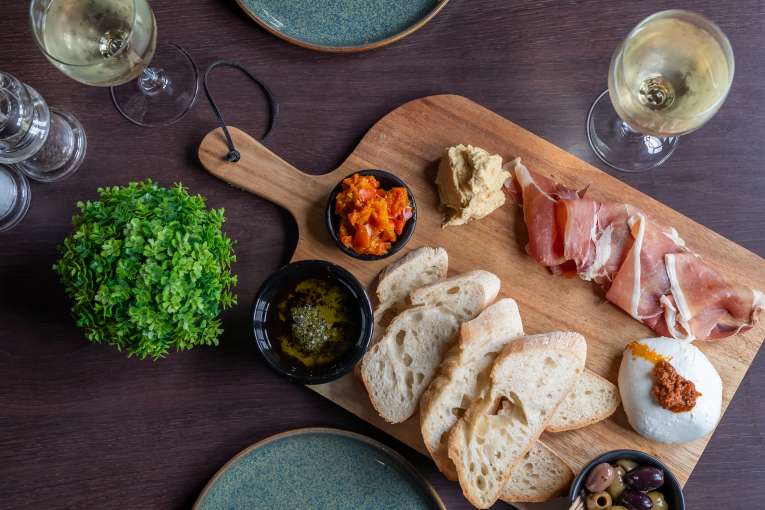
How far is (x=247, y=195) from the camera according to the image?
1.96m

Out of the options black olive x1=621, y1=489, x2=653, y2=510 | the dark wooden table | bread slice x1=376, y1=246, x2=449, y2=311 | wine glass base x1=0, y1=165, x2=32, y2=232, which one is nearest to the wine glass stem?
the dark wooden table

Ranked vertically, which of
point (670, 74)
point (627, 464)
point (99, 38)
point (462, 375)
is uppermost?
point (670, 74)

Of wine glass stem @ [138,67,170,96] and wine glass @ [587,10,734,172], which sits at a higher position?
wine glass @ [587,10,734,172]

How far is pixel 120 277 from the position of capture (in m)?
1.58

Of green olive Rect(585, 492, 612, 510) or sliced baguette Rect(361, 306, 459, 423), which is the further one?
sliced baguette Rect(361, 306, 459, 423)

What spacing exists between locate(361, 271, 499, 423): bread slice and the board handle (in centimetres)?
46

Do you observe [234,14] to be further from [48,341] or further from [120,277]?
[48,341]

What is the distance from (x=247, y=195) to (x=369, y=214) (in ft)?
1.34

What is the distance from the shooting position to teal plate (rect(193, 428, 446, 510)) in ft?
6.20

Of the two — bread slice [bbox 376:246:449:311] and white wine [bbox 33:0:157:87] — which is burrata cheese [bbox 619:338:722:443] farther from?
white wine [bbox 33:0:157:87]

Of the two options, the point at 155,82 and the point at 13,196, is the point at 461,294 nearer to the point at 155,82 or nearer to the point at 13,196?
the point at 155,82

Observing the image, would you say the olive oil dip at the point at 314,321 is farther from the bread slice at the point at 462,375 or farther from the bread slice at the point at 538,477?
the bread slice at the point at 538,477

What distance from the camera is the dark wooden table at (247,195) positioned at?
1924 mm

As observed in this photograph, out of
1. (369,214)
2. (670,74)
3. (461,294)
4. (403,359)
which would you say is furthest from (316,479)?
(670,74)
